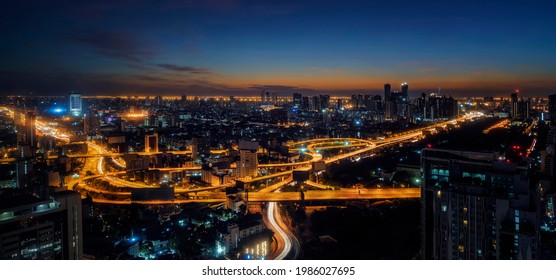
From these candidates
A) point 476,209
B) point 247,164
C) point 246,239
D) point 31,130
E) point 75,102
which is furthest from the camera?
point 247,164

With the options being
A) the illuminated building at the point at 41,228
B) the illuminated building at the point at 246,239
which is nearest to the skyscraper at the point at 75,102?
the illuminated building at the point at 41,228

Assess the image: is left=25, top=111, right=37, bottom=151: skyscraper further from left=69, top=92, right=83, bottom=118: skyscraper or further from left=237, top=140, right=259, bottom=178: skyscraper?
left=237, top=140, right=259, bottom=178: skyscraper

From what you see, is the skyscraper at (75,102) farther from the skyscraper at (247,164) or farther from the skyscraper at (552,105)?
the skyscraper at (247,164)

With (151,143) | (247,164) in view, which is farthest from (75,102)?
(151,143)

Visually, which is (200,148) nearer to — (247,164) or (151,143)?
(151,143)

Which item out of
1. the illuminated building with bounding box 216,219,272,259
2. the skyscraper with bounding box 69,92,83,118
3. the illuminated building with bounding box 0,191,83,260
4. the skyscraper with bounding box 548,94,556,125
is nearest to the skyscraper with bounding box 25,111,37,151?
the skyscraper with bounding box 69,92,83,118

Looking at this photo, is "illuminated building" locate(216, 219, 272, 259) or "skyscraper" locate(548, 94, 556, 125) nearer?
"illuminated building" locate(216, 219, 272, 259)
